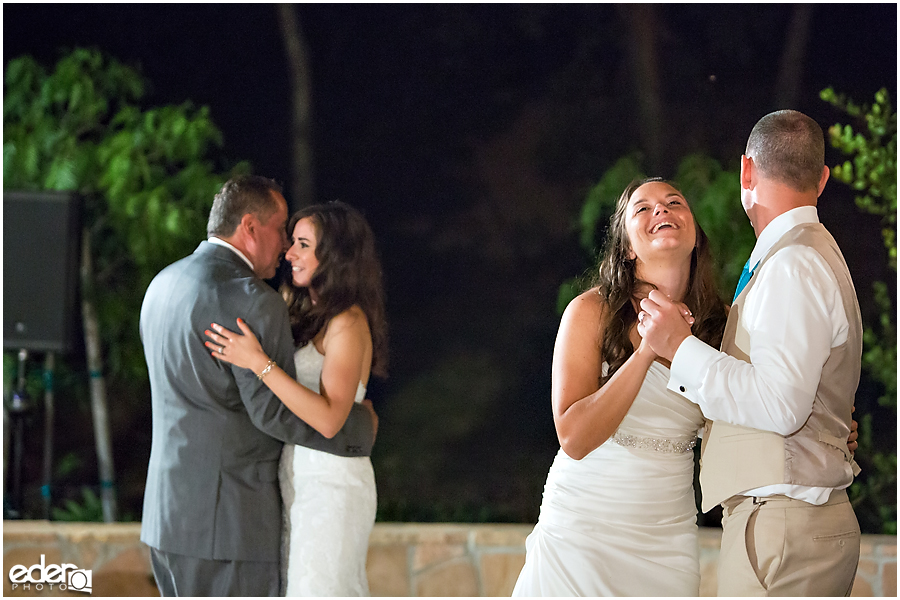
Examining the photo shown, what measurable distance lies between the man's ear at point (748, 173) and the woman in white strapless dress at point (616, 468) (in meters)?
0.19

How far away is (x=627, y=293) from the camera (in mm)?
2258

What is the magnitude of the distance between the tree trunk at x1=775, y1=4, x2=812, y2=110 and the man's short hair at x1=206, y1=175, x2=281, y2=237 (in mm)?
3188

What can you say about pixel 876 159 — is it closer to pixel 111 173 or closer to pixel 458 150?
pixel 458 150

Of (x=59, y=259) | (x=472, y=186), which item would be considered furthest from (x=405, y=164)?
(x=59, y=259)

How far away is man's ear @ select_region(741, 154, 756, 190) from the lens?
2.12 metres

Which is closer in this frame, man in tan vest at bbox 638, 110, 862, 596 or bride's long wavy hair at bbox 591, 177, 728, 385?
man in tan vest at bbox 638, 110, 862, 596

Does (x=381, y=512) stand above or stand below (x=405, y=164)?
below

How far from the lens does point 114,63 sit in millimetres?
4688

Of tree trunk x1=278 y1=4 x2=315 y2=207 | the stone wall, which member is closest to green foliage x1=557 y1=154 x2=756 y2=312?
the stone wall

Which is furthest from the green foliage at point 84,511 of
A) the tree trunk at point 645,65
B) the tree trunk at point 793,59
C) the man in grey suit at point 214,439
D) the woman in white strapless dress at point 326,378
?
the tree trunk at point 793,59

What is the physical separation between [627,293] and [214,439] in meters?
1.25

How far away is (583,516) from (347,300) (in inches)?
43.4

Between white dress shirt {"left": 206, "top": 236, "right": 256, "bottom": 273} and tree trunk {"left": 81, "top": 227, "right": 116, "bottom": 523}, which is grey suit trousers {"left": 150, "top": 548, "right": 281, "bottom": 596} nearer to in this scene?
white dress shirt {"left": 206, "top": 236, "right": 256, "bottom": 273}

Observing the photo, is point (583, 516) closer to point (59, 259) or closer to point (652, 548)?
point (652, 548)
